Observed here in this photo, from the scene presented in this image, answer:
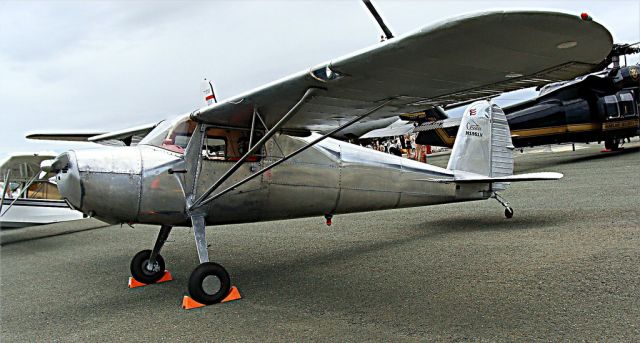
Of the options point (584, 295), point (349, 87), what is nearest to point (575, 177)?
point (584, 295)

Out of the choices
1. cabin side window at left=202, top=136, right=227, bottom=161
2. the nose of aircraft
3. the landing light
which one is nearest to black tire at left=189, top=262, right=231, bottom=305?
the nose of aircraft

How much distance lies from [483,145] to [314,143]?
4.61m

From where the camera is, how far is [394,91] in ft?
13.8

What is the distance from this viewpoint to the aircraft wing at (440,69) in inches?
110

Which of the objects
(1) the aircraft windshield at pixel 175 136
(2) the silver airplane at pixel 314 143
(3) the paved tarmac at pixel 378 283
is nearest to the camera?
(2) the silver airplane at pixel 314 143

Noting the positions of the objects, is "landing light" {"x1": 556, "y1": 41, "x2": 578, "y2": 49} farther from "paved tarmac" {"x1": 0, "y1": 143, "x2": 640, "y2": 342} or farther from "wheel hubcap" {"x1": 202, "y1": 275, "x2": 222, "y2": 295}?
"wheel hubcap" {"x1": 202, "y1": 275, "x2": 222, "y2": 295}

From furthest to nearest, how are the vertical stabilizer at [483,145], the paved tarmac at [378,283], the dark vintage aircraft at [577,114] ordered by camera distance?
the dark vintage aircraft at [577,114] < the vertical stabilizer at [483,145] < the paved tarmac at [378,283]

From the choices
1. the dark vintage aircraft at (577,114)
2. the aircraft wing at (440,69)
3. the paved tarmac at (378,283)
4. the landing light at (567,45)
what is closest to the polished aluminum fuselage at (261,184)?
the aircraft wing at (440,69)

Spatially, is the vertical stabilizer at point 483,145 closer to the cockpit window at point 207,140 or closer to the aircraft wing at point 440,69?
the aircraft wing at point 440,69

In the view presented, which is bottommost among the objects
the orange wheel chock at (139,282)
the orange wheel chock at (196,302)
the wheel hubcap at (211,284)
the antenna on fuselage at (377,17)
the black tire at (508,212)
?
the black tire at (508,212)

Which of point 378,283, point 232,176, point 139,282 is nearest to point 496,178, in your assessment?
point 378,283

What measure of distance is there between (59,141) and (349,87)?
1335 cm

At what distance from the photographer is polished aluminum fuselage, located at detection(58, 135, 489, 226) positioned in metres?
4.61

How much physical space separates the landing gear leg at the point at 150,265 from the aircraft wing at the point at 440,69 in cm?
166
